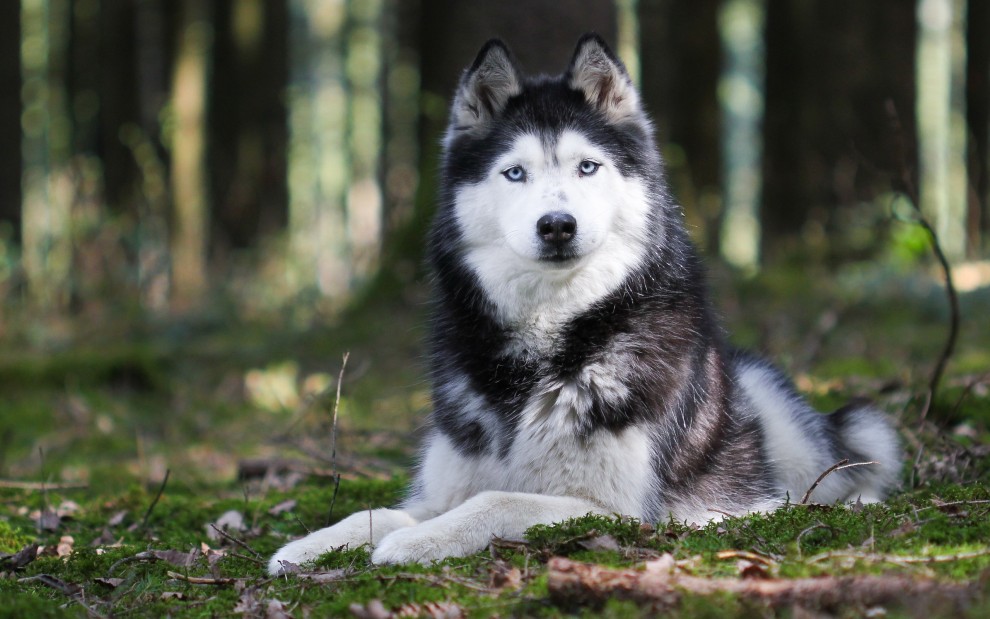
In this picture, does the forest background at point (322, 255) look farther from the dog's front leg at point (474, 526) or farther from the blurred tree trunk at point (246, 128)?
the dog's front leg at point (474, 526)

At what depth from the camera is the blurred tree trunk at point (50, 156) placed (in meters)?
11.2

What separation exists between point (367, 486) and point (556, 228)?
2019 millimetres

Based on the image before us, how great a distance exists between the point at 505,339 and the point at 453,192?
0.72 metres

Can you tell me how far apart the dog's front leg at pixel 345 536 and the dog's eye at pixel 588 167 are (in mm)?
1571

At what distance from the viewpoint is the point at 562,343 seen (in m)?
3.76

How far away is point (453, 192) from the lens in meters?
4.10

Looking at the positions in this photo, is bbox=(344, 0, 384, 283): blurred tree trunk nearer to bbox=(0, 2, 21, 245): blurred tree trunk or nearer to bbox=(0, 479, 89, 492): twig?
bbox=(0, 2, 21, 245): blurred tree trunk

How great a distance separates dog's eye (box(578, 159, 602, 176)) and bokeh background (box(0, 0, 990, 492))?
104 cm

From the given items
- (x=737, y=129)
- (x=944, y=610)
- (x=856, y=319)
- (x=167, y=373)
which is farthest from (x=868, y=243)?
(x=737, y=129)

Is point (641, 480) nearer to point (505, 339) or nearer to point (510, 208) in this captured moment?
point (505, 339)

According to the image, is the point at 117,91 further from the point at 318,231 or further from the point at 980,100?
the point at 980,100

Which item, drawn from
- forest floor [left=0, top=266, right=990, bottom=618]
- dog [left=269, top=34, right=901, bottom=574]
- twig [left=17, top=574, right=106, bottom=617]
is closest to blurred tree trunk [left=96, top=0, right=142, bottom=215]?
forest floor [left=0, top=266, right=990, bottom=618]

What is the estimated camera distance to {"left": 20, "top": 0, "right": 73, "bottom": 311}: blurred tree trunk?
1116cm

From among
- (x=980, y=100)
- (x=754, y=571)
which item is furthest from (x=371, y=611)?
(x=980, y=100)
